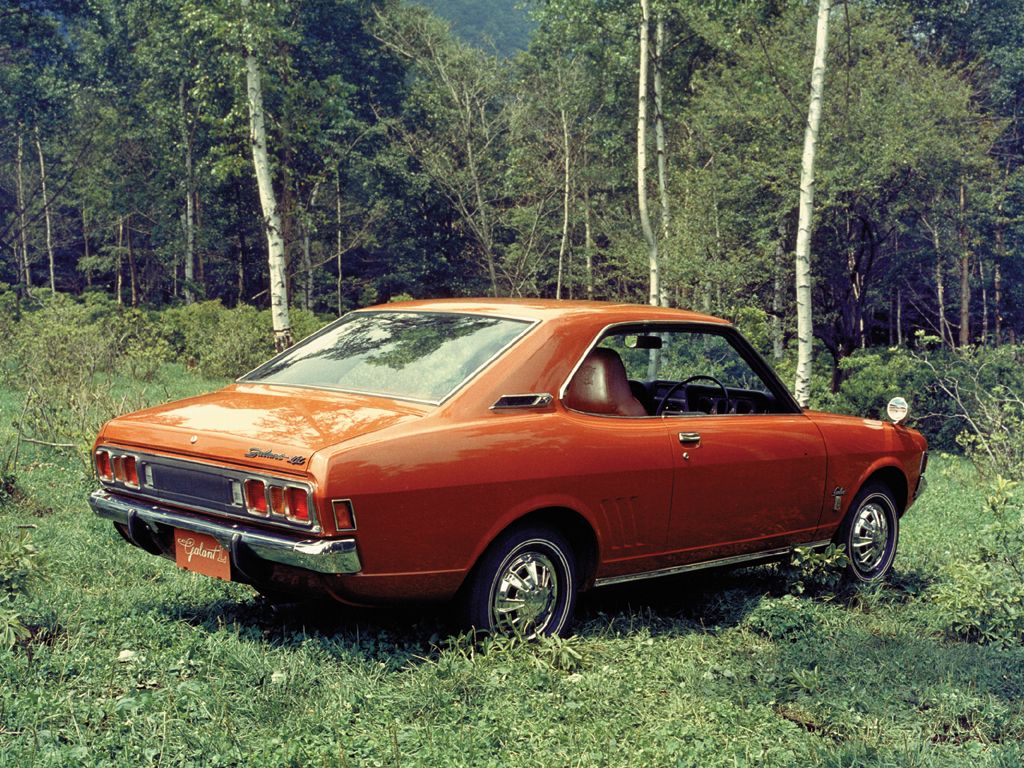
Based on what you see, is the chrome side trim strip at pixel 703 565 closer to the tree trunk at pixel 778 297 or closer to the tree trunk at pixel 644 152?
the tree trunk at pixel 778 297

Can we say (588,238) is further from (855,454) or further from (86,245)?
(855,454)

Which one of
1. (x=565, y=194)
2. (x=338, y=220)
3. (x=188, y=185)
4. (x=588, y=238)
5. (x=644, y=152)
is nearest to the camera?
(x=644, y=152)

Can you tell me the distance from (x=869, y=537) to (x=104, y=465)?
466cm

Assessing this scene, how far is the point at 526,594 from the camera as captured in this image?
16.6 ft

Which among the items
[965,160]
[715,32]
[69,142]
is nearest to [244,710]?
[965,160]

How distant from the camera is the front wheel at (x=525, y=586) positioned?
4.86m

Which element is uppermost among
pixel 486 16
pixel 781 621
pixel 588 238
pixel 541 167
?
pixel 486 16

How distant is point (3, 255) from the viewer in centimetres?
4734

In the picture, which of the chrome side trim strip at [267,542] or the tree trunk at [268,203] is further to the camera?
the tree trunk at [268,203]

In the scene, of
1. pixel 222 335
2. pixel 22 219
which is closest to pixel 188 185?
pixel 22 219

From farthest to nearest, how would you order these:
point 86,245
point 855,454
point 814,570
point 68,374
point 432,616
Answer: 1. point 86,245
2. point 68,374
3. point 855,454
4. point 814,570
5. point 432,616

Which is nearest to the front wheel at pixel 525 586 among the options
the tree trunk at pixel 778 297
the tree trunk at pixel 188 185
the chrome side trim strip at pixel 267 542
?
the chrome side trim strip at pixel 267 542

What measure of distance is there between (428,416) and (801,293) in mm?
15015

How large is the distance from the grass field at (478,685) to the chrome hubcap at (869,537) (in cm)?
75
